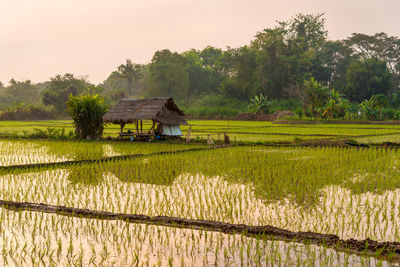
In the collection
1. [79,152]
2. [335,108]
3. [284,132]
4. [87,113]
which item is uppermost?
[335,108]

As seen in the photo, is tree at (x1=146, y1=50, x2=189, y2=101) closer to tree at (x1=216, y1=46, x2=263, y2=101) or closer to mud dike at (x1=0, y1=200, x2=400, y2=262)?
tree at (x1=216, y1=46, x2=263, y2=101)

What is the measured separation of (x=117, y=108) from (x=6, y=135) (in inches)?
211

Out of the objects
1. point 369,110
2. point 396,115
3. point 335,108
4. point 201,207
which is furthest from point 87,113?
point 396,115

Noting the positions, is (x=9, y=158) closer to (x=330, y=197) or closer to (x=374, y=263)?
(x=330, y=197)

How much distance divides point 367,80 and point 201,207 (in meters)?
32.7

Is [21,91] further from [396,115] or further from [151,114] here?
[151,114]

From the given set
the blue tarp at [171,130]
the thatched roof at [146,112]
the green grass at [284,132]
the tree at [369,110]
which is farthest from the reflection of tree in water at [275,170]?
the tree at [369,110]

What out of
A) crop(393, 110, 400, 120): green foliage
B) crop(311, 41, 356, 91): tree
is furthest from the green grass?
crop(311, 41, 356, 91): tree

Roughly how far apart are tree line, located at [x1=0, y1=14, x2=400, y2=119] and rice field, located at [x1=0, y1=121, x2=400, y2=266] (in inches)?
994

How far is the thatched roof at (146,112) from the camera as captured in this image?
45.6 feet

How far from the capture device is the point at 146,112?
46.0 feet

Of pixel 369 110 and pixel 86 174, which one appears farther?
pixel 369 110

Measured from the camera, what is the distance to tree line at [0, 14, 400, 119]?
35062mm

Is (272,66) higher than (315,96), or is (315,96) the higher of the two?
(272,66)
